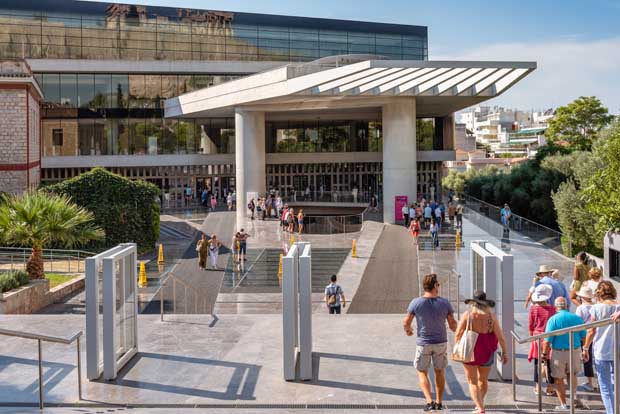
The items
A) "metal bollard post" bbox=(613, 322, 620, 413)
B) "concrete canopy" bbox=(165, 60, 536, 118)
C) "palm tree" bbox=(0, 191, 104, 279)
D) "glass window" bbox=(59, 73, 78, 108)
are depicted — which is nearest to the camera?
"metal bollard post" bbox=(613, 322, 620, 413)

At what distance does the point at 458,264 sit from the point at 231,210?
26.1 m

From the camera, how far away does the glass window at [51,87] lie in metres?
53.2

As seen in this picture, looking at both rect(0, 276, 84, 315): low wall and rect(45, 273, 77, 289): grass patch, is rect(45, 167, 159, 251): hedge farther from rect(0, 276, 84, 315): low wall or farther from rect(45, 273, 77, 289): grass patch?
rect(0, 276, 84, 315): low wall

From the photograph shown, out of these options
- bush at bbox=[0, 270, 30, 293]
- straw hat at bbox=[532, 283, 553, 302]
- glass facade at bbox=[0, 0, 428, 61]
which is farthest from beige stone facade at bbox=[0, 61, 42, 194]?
straw hat at bbox=[532, 283, 553, 302]

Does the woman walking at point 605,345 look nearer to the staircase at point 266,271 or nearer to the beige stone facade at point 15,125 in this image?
the staircase at point 266,271

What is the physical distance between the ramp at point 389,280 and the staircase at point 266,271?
49.7 inches

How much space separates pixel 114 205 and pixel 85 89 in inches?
1074

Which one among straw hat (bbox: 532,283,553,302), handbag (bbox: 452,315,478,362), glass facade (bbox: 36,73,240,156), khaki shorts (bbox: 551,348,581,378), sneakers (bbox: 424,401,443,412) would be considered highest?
glass facade (bbox: 36,73,240,156)

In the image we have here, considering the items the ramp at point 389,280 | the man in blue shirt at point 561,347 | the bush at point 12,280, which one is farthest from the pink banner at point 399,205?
the man in blue shirt at point 561,347

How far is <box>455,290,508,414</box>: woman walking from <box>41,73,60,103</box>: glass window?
5061 centimetres

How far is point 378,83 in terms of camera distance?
34375 millimetres

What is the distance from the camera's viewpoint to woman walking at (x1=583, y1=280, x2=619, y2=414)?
7.41 m

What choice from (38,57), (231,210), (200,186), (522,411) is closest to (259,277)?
(522,411)

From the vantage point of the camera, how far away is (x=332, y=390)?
8836mm
